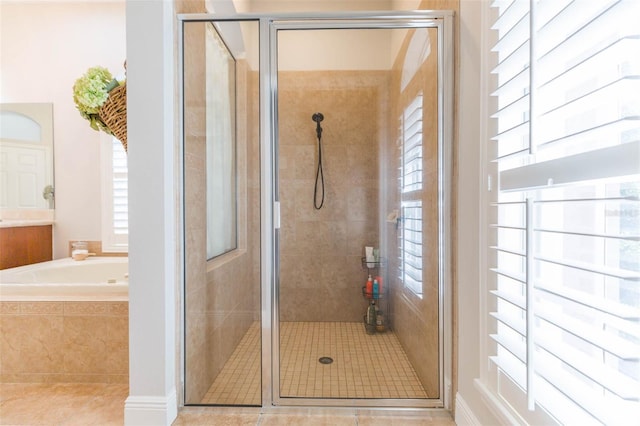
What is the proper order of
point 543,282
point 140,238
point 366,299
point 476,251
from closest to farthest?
point 543,282 → point 476,251 → point 140,238 → point 366,299

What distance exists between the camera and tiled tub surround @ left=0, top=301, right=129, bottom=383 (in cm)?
191

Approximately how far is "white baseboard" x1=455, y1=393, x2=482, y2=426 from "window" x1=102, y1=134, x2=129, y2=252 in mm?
2797

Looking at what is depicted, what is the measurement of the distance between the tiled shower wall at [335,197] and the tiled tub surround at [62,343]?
3.38ft

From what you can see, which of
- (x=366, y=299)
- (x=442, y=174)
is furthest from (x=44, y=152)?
(x=442, y=174)

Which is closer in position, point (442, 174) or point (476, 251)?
point (476, 251)

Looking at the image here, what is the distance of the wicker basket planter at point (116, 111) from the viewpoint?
1.77 m

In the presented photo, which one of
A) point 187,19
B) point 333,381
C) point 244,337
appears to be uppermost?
point 187,19

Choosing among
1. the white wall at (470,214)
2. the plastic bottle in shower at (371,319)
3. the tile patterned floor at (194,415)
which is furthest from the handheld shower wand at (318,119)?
the tile patterned floor at (194,415)

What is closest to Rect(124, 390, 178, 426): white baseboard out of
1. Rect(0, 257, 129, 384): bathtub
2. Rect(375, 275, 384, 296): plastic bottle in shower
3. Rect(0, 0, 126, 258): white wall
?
Rect(0, 257, 129, 384): bathtub

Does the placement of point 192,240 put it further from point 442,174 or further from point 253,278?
point 442,174

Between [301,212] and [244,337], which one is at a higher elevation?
[301,212]

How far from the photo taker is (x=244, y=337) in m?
1.77

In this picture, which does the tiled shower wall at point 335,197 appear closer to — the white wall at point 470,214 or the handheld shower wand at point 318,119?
the handheld shower wand at point 318,119

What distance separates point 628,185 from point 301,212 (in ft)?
4.20
